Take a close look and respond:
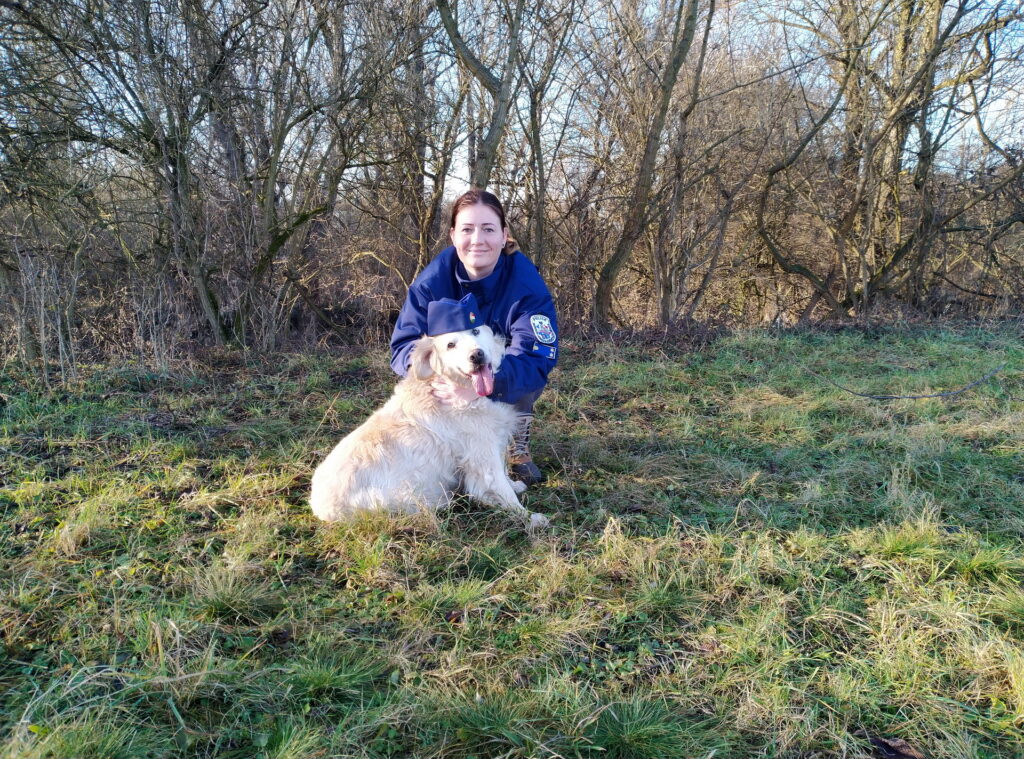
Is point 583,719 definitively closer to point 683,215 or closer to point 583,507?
point 583,507

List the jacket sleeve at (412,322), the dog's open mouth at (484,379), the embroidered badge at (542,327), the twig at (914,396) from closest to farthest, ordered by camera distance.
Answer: the dog's open mouth at (484,379) < the embroidered badge at (542,327) < the jacket sleeve at (412,322) < the twig at (914,396)

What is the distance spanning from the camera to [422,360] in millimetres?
2984

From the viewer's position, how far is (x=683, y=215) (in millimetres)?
7867

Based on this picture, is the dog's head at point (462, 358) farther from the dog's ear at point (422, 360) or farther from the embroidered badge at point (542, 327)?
the embroidered badge at point (542, 327)

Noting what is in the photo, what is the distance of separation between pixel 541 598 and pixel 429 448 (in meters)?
1.00

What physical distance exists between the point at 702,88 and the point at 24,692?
28.1 feet

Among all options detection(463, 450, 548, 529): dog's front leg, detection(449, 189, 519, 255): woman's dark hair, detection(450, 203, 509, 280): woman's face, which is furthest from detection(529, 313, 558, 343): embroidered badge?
detection(463, 450, 548, 529): dog's front leg

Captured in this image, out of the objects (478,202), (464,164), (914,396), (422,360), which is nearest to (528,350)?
(422,360)

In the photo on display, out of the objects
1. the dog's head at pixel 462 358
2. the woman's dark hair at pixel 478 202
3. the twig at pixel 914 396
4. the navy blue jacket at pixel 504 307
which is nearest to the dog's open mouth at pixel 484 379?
the dog's head at pixel 462 358

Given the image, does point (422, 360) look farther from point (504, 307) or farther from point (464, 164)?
point (464, 164)

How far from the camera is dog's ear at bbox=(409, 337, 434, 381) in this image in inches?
116

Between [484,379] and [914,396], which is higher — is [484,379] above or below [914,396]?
above

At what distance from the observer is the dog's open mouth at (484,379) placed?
9.41ft

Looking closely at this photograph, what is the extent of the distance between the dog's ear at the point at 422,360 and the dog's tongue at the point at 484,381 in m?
0.25
